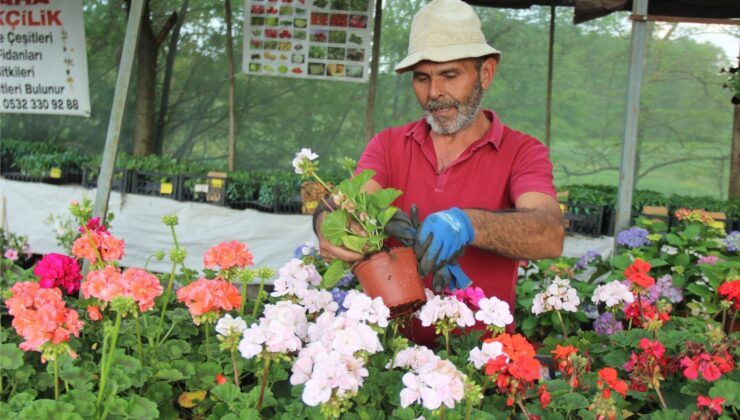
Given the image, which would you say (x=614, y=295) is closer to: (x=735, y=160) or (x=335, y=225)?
(x=335, y=225)

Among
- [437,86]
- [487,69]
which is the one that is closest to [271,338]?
[437,86]

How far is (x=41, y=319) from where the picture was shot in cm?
108

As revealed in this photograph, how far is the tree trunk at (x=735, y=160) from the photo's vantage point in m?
5.67

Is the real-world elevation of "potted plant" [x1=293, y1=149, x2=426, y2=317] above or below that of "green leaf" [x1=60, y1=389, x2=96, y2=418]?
above

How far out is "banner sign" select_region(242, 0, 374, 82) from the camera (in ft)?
19.2

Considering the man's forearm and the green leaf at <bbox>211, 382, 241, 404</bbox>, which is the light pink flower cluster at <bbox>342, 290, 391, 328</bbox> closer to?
the green leaf at <bbox>211, 382, 241, 404</bbox>

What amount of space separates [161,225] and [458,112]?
368cm

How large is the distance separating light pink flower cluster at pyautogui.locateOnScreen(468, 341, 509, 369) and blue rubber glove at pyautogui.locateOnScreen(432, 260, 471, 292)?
247 mm

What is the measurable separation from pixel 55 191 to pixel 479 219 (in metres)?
4.84

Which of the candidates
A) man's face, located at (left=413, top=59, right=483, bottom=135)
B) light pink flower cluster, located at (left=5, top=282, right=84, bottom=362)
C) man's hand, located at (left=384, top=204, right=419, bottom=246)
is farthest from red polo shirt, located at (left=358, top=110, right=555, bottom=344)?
light pink flower cluster, located at (left=5, top=282, right=84, bottom=362)

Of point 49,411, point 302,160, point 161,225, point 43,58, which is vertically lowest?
point 161,225

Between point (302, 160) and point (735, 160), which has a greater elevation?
point (735, 160)

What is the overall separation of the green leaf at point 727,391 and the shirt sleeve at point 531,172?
74 cm

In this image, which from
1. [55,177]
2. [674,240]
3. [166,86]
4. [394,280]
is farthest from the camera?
[166,86]
